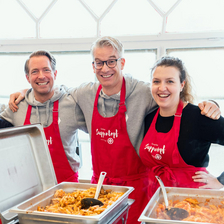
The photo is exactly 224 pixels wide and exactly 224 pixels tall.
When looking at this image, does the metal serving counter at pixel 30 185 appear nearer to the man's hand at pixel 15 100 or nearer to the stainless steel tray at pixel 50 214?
the stainless steel tray at pixel 50 214

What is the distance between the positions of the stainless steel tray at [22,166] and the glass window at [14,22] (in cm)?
166

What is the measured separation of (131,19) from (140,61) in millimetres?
415

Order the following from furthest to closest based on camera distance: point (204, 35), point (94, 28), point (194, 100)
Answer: point (94, 28) → point (204, 35) → point (194, 100)

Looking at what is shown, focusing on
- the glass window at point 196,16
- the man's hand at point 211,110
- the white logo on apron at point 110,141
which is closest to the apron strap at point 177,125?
the man's hand at point 211,110

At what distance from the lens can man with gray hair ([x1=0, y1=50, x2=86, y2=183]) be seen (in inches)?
69.9

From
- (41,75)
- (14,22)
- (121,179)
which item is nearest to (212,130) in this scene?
(121,179)

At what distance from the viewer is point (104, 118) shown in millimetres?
1676

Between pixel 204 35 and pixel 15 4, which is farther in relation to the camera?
pixel 15 4

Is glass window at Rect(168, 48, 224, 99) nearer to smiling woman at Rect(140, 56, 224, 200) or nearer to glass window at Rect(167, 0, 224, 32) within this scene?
glass window at Rect(167, 0, 224, 32)

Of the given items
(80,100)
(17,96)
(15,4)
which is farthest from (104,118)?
(15,4)

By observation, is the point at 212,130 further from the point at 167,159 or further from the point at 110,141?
the point at 110,141

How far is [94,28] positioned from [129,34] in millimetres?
367

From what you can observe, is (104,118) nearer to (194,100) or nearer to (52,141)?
(52,141)

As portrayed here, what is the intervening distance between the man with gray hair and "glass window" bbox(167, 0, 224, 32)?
1195 millimetres
